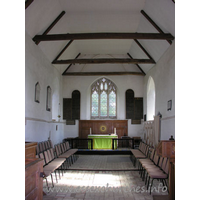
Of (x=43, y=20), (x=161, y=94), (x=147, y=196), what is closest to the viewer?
(x=147, y=196)

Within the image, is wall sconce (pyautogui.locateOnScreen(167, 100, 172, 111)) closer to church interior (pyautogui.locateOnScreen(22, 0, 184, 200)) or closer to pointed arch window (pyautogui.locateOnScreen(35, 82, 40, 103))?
church interior (pyautogui.locateOnScreen(22, 0, 184, 200))

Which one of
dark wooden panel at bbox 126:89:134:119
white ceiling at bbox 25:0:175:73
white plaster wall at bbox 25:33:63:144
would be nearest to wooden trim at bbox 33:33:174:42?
white ceiling at bbox 25:0:175:73

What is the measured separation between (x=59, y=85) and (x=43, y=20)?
6070mm

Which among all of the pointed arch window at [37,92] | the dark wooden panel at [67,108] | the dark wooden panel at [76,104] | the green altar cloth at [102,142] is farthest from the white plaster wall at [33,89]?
the green altar cloth at [102,142]

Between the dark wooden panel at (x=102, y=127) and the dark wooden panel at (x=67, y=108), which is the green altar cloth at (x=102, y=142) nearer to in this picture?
the dark wooden panel at (x=102, y=127)

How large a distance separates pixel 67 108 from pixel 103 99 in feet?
8.69

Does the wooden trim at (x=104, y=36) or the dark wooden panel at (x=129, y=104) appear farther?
the dark wooden panel at (x=129, y=104)

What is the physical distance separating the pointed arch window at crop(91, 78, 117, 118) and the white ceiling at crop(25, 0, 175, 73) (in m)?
3.23

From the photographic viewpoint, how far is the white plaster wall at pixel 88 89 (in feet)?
47.6

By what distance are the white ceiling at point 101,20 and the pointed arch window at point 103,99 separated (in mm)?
3231

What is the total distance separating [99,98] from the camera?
1524 cm
